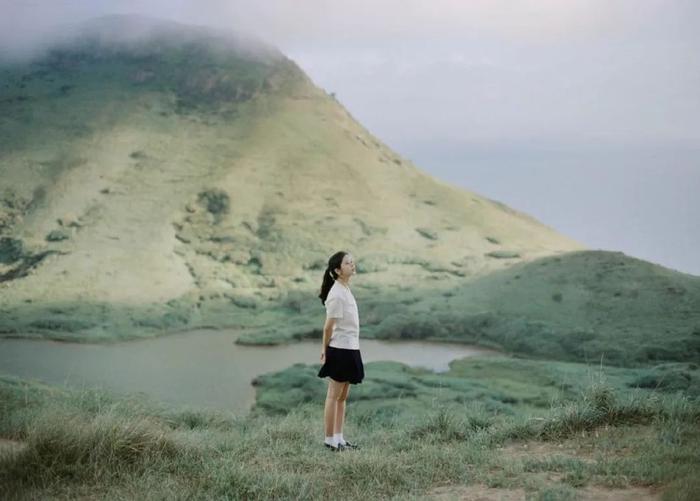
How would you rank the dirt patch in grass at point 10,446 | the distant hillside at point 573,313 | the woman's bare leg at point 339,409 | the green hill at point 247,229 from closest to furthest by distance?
the dirt patch in grass at point 10,446, the woman's bare leg at point 339,409, the distant hillside at point 573,313, the green hill at point 247,229

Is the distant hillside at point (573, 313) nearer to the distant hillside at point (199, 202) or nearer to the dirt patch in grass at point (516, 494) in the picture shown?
the distant hillside at point (199, 202)

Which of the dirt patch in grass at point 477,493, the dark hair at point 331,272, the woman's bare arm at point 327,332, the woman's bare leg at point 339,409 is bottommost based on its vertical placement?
the dirt patch in grass at point 477,493

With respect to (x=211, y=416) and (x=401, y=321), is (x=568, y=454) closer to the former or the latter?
(x=211, y=416)

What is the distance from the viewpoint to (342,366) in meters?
7.15

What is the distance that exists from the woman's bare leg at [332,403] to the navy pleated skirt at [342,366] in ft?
0.29

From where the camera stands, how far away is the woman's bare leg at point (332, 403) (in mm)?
7250

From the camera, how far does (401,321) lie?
28906 mm

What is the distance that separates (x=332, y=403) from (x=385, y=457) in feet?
2.61

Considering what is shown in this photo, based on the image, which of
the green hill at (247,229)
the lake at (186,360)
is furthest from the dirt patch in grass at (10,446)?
the green hill at (247,229)

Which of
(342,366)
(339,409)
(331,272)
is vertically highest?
(331,272)

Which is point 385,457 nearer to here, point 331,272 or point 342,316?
point 342,316

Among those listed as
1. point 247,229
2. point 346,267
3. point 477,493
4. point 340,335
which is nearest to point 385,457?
point 477,493

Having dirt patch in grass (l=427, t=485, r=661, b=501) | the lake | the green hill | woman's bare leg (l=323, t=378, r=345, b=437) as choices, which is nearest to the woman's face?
woman's bare leg (l=323, t=378, r=345, b=437)

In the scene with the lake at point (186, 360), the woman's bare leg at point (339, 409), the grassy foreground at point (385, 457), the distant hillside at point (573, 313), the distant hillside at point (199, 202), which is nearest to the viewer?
the grassy foreground at point (385, 457)
